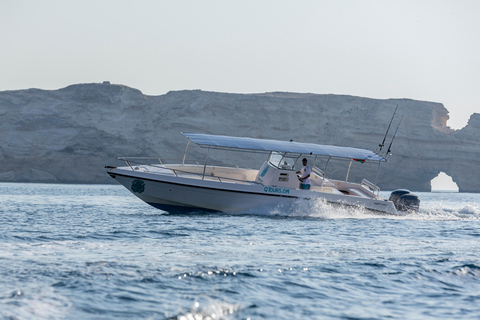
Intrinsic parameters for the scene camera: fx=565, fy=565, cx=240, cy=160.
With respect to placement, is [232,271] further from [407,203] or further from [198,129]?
[198,129]

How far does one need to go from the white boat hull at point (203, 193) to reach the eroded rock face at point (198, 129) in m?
56.7

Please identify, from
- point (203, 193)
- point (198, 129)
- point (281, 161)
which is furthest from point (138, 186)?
point (198, 129)

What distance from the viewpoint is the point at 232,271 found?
8391mm

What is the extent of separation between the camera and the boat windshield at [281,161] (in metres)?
18.1

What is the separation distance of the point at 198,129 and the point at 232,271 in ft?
227

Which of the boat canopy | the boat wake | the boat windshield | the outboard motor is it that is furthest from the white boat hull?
the outboard motor

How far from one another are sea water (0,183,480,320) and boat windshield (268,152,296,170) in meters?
3.43

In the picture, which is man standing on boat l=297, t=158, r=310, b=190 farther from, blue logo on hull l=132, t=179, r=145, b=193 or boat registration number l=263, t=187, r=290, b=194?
blue logo on hull l=132, t=179, r=145, b=193

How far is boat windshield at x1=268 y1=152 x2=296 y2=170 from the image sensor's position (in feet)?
59.5

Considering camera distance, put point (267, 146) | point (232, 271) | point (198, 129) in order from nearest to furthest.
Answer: point (232, 271)
point (267, 146)
point (198, 129)

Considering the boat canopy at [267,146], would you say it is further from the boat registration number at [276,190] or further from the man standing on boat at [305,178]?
the boat registration number at [276,190]

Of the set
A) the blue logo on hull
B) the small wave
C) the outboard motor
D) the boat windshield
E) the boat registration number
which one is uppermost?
the boat windshield

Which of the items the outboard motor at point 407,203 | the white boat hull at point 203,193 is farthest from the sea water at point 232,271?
the outboard motor at point 407,203

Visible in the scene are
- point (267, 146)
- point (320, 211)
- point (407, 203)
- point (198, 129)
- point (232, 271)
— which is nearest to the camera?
point (232, 271)
